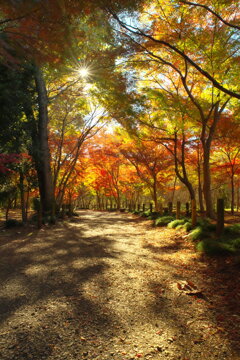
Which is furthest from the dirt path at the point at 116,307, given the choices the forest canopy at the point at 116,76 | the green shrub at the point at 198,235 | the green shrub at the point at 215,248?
the forest canopy at the point at 116,76

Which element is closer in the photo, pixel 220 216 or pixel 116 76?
pixel 220 216

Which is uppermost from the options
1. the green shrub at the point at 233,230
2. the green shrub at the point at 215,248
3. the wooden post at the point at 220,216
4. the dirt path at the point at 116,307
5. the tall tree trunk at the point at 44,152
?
the tall tree trunk at the point at 44,152

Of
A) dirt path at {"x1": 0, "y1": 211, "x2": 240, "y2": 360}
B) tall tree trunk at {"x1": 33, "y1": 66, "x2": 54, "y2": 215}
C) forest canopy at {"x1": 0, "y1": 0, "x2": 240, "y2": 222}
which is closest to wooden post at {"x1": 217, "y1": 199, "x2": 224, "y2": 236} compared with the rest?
dirt path at {"x1": 0, "y1": 211, "x2": 240, "y2": 360}

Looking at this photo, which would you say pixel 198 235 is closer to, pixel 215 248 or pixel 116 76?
pixel 215 248

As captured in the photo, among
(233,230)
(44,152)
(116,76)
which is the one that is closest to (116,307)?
(233,230)

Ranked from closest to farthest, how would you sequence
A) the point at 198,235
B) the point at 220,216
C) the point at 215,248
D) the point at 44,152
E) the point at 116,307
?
the point at 116,307 < the point at 215,248 < the point at 220,216 < the point at 198,235 < the point at 44,152

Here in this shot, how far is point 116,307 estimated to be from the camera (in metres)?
2.84

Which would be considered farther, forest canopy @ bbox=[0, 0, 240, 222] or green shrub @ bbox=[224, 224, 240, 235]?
green shrub @ bbox=[224, 224, 240, 235]

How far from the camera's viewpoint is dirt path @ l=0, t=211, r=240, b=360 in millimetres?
2062

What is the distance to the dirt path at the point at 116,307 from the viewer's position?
2062 mm

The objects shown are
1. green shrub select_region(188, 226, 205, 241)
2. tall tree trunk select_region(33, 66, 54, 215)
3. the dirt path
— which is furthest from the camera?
tall tree trunk select_region(33, 66, 54, 215)

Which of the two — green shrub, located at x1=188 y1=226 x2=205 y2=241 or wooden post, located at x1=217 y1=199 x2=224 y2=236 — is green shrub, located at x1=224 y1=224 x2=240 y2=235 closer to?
wooden post, located at x1=217 y1=199 x2=224 y2=236

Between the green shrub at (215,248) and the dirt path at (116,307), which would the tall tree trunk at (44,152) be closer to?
the dirt path at (116,307)

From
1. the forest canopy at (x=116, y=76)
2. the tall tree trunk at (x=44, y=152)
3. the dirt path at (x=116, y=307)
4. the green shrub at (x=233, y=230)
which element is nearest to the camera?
the dirt path at (x=116, y=307)
